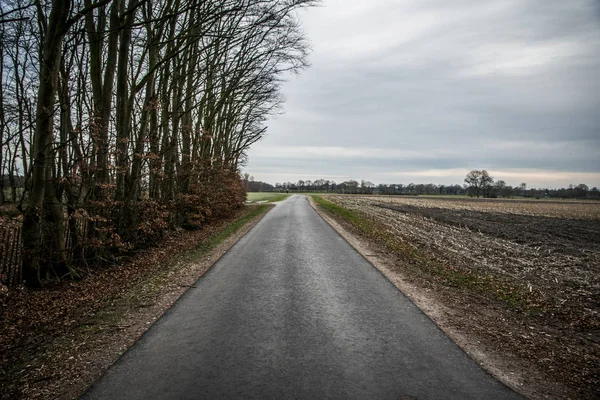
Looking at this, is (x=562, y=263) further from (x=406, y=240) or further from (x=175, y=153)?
(x=175, y=153)

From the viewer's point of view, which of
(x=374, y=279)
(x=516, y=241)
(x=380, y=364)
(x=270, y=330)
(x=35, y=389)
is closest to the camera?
(x=35, y=389)

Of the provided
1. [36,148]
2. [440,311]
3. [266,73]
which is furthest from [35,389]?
[266,73]

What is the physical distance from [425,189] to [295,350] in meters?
166

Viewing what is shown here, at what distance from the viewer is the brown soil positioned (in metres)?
3.90

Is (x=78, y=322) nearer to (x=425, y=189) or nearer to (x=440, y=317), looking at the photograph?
(x=440, y=317)

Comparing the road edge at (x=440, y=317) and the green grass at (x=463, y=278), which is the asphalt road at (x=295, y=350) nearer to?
the road edge at (x=440, y=317)

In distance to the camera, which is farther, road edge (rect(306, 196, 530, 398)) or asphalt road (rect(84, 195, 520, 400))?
road edge (rect(306, 196, 530, 398))

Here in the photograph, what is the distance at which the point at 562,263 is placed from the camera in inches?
456

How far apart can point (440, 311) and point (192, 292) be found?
481cm

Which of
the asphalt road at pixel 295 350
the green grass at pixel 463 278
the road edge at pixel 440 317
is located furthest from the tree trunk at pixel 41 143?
the green grass at pixel 463 278

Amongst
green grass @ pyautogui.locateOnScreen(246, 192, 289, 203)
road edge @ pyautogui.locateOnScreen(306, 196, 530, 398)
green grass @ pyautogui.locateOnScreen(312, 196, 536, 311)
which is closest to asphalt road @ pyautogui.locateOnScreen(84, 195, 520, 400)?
road edge @ pyautogui.locateOnScreen(306, 196, 530, 398)

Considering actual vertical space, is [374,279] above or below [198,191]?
below

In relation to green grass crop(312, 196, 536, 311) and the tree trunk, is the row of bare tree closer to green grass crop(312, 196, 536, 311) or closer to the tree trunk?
the tree trunk

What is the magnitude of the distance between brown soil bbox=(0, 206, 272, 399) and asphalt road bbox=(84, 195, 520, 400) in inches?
13.1
